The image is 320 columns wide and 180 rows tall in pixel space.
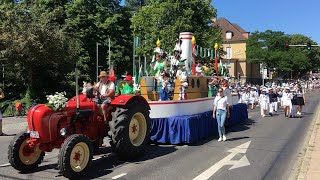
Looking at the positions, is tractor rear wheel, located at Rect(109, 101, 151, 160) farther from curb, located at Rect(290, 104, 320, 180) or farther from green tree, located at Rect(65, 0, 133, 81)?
green tree, located at Rect(65, 0, 133, 81)

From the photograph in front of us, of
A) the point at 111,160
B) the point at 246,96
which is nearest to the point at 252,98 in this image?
the point at 246,96

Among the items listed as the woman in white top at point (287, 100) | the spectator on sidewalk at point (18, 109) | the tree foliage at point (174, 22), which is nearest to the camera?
the spectator on sidewalk at point (18, 109)

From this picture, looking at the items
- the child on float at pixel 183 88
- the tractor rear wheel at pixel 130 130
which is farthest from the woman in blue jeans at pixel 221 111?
the tractor rear wheel at pixel 130 130

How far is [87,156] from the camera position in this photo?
7832 millimetres

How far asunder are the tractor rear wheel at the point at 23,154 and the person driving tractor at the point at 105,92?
1.70m

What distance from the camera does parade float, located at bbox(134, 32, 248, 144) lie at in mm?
11539

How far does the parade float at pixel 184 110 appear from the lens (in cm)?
1154

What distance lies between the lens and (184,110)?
482 inches

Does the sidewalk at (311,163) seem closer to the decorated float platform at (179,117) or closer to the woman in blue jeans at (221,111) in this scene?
the woman in blue jeans at (221,111)

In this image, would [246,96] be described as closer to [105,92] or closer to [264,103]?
[264,103]

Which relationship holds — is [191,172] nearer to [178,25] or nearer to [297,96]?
[297,96]

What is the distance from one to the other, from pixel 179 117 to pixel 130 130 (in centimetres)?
275

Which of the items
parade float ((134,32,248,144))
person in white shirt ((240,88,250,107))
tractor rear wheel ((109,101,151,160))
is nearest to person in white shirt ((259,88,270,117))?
person in white shirt ((240,88,250,107))

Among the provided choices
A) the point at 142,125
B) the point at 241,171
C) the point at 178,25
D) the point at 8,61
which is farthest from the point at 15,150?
the point at 178,25
